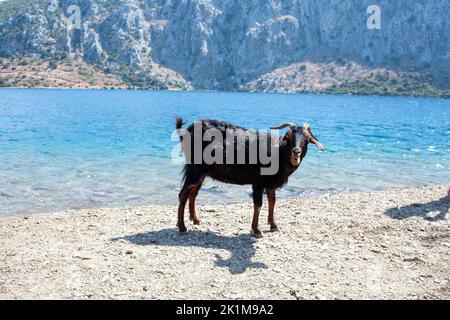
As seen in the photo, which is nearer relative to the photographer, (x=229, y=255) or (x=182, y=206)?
(x=229, y=255)

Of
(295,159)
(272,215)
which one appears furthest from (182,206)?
(295,159)

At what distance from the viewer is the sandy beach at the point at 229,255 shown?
6457 millimetres

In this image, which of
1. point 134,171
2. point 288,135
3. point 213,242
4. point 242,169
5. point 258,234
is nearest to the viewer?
point 288,135

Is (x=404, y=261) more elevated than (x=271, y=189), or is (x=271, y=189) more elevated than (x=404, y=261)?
(x=271, y=189)

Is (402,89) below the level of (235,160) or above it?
above

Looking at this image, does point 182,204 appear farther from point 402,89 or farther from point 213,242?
point 402,89

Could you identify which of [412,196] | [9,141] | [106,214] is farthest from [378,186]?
[9,141]

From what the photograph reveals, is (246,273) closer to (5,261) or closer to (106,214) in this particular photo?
(5,261)

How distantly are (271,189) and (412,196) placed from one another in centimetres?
608

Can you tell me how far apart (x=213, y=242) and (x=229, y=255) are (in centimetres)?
79

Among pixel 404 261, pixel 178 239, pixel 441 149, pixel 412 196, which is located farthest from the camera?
pixel 441 149

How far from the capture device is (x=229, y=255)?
7.96 m

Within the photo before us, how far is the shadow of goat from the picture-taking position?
7582mm
